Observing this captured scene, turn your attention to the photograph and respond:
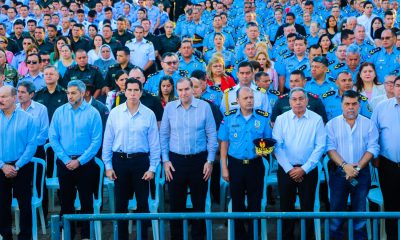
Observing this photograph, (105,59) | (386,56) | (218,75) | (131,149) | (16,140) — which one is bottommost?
(131,149)

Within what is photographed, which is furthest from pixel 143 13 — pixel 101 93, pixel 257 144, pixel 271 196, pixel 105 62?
pixel 257 144

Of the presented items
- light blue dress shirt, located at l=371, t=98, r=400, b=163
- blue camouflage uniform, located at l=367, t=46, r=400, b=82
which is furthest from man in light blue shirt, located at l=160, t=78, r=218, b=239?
blue camouflage uniform, located at l=367, t=46, r=400, b=82

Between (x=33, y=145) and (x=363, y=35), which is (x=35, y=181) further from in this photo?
(x=363, y=35)

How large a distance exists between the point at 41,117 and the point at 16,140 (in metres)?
0.86

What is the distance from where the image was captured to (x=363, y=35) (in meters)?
11.5

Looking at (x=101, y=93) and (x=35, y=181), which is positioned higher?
(x=101, y=93)

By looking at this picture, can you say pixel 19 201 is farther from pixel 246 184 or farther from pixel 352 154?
pixel 352 154

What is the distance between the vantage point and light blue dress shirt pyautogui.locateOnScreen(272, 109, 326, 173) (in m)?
6.77

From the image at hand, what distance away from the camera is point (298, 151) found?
678 cm

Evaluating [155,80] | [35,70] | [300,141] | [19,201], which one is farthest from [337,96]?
[35,70]

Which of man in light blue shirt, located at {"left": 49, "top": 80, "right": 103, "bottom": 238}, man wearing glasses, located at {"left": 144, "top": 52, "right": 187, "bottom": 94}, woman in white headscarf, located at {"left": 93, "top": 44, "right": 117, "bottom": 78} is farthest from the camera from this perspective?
woman in white headscarf, located at {"left": 93, "top": 44, "right": 117, "bottom": 78}

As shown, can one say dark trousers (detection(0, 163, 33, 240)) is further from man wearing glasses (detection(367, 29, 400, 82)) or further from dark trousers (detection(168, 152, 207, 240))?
man wearing glasses (detection(367, 29, 400, 82))

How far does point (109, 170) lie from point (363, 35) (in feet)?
20.3

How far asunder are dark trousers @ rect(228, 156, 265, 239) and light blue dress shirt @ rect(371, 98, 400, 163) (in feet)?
4.21
